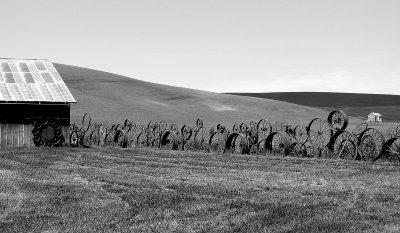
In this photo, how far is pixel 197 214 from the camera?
13391 millimetres

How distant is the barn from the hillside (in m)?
27.3

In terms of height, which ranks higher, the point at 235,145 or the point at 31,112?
the point at 31,112

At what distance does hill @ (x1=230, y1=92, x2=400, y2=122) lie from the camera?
123 meters

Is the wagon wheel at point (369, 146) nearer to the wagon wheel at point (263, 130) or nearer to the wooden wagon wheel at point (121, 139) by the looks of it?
the wagon wheel at point (263, 130)

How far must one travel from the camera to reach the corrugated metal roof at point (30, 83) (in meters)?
43.7

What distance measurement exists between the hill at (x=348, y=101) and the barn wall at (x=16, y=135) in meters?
85.8

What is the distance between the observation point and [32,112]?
43.7 metres

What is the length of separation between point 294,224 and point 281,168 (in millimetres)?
13490

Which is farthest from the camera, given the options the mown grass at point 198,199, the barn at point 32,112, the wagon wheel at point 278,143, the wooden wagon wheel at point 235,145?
the barn at point 32,112

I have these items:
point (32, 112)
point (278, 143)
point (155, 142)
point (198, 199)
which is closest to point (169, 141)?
point (155, 142)

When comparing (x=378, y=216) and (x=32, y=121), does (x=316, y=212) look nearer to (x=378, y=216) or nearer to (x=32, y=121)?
(x=378, y=216)

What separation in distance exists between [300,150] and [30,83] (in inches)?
903

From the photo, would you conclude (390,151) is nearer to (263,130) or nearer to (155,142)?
(263,130)

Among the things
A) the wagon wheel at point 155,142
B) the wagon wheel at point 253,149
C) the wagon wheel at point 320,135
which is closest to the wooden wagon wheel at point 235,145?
the wagon wheel at point 253,149
